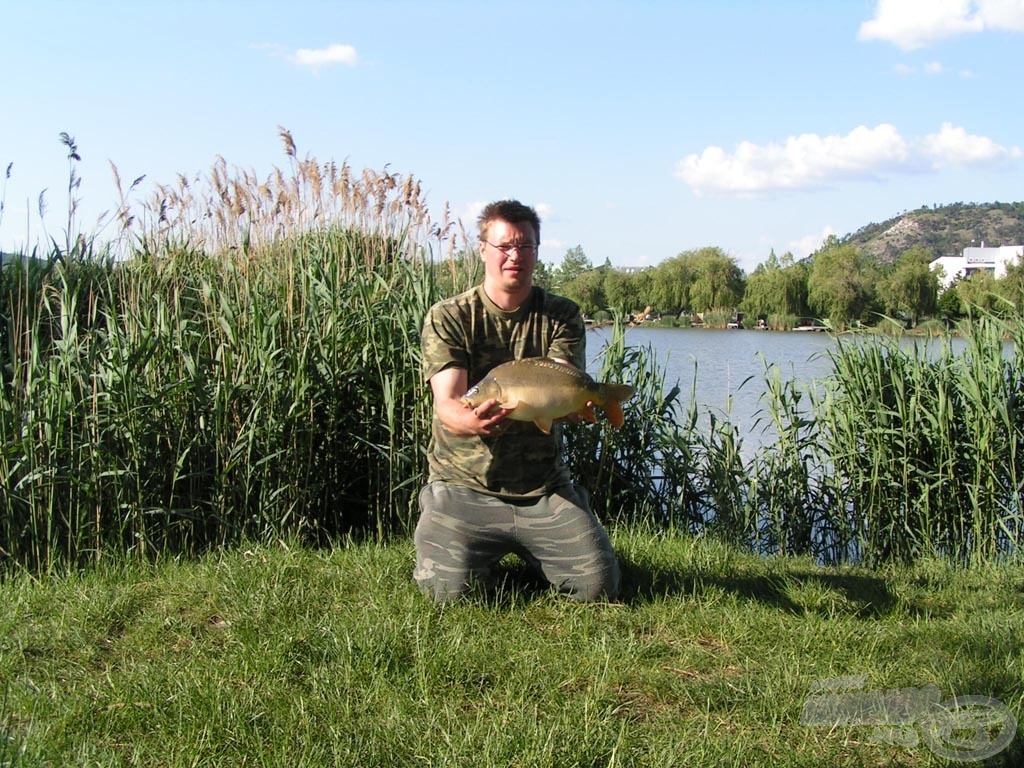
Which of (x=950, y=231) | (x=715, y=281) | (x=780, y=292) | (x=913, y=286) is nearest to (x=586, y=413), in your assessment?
(x=913, y=286)

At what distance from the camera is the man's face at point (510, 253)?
12.6 feet

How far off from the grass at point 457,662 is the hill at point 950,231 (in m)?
165

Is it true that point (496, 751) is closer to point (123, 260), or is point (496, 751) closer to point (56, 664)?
point (56, 664)

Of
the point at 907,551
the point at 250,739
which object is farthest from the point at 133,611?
the point at 907,551

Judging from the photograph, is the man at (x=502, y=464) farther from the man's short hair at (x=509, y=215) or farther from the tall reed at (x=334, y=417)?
the tall reed at (x=334, y=417)

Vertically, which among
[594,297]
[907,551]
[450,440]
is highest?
[594,297]

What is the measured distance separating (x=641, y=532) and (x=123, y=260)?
3.71 m

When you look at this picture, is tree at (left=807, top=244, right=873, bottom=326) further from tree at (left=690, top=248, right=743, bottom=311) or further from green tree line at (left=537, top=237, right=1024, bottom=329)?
tree at (left=690, top=248, right=743, bottom=311)

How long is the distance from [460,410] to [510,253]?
2.32 ft

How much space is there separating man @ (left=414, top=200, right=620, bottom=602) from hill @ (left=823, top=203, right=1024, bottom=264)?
542ft

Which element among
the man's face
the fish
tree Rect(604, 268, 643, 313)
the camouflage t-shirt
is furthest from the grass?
tree Rect(604, 268, 643, 313)

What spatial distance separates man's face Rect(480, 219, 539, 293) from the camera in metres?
3.83

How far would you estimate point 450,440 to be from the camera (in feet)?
13.4
